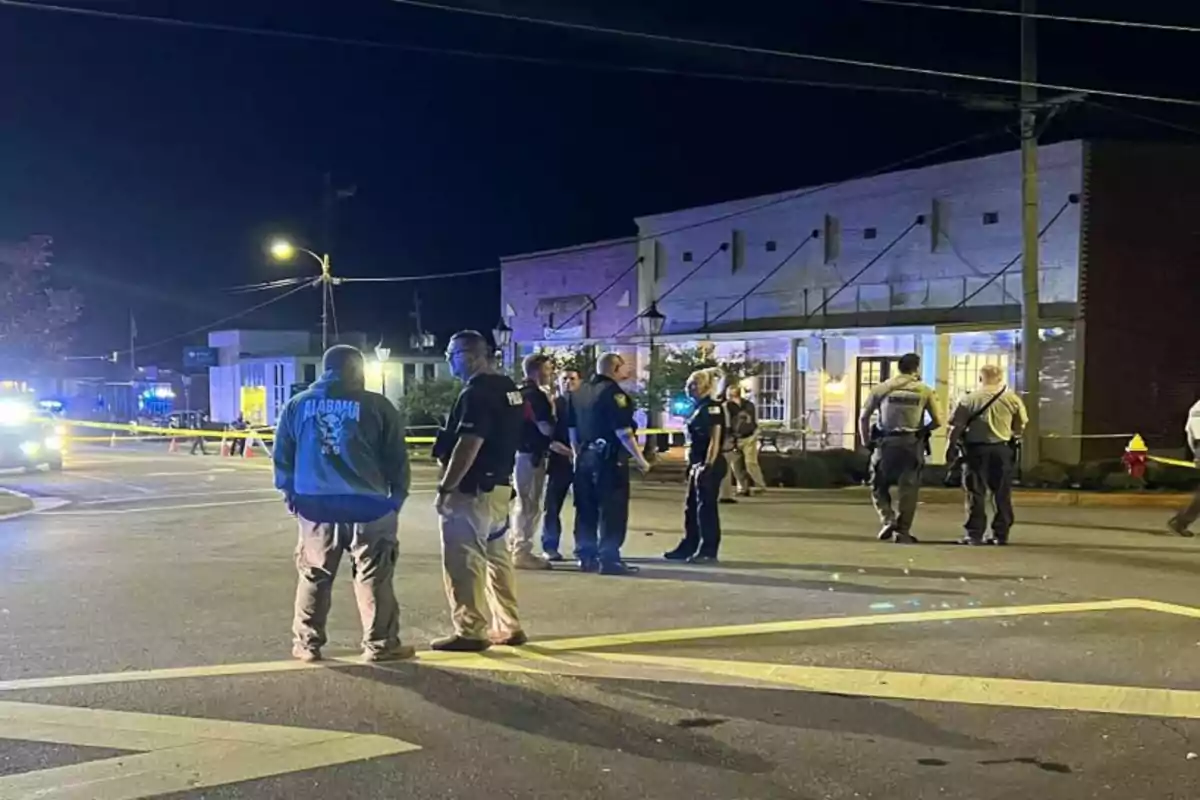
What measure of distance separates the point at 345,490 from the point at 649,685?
1.93 m

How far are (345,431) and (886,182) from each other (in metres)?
20.9

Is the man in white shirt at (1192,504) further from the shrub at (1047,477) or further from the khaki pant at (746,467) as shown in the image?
the khaki pant at (746,467)

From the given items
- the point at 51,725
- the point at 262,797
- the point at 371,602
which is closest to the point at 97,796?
the point at 262,797

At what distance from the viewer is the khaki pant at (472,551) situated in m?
7.20

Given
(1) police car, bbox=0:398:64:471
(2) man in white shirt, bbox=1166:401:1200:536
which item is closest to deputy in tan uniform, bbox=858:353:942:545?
(2) man in white shirt, bbox=1166:401:1200:536

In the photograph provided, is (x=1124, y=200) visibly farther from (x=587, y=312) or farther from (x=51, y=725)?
(x=51, y=725)

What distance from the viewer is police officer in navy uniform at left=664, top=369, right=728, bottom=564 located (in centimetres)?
1088

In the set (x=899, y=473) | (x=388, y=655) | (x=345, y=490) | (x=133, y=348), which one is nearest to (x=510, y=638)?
(x=388, y=655)

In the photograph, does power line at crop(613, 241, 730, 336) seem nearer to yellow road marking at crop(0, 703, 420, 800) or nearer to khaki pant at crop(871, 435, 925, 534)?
khaki pant at crop(871, 435, 925, 534)

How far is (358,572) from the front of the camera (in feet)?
→ 22.6

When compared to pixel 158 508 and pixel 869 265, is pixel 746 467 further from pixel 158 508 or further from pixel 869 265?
pixel 869 265

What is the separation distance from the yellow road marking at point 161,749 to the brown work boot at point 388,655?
1.23 m

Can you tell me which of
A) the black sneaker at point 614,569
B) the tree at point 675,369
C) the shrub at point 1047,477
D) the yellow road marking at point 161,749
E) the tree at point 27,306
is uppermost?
the tree at point 27,306

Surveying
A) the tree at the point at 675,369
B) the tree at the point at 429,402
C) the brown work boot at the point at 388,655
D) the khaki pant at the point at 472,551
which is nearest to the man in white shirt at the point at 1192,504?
the khaki pant at the point at 472,551
